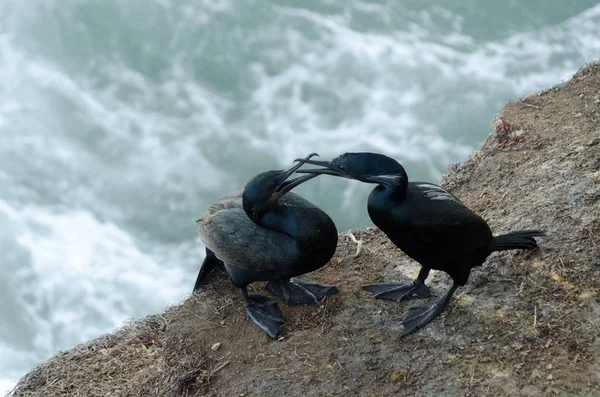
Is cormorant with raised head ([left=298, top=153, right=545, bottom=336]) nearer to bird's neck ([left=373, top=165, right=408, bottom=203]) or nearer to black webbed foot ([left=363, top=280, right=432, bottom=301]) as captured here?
bird's neck ([left=373, top=165, right=408, bottom=203])

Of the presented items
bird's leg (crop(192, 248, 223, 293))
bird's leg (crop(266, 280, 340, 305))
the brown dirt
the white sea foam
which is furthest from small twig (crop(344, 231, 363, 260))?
the white sea foam

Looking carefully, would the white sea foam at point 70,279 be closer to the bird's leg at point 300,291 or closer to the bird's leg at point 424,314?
the bird's leg at point 300,291

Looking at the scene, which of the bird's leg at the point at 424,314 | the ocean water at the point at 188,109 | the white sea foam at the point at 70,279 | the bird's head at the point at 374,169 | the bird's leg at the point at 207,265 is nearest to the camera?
the bird's head at the point at 374,169

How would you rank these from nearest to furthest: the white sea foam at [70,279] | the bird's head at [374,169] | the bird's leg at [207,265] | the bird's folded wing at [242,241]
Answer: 1. the bird's head at [374,169]
2. the bird's folded wing at [242,241]
3. the bird's leg at [207,265]
4. the white sea foam at [70,279]

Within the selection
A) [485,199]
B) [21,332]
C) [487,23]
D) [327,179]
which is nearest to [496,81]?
[487,23]

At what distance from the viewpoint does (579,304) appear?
4016 mm

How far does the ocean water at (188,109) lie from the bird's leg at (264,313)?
5084 mm

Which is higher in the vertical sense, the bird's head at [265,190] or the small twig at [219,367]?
the bird's head at [265,190]

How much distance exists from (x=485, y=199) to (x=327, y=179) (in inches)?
214

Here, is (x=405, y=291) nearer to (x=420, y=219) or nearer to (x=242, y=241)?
(x=420, y=219)

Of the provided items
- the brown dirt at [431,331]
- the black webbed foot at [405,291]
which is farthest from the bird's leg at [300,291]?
the black webbed foot at [405,291]

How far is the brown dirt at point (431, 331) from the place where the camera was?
3809 millimetres

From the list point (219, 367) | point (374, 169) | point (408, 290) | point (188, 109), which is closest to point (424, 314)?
point (408, 290)

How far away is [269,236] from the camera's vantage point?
4328 millimetres
